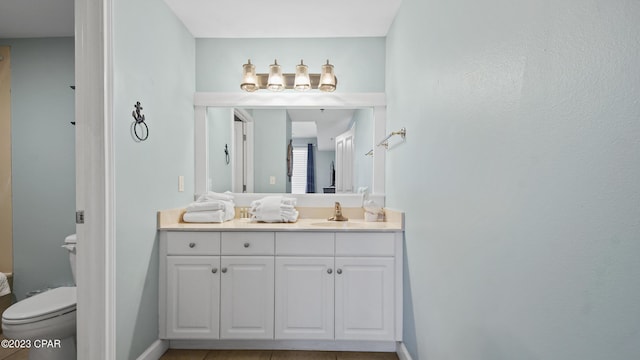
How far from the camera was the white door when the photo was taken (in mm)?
2789

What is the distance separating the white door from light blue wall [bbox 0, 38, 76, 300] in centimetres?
224

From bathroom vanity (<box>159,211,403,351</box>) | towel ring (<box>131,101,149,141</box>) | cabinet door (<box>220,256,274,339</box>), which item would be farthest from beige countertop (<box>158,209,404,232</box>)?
towel ring (<box>131,101,149,141</box>)

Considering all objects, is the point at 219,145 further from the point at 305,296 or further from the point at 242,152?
the point at 305,296

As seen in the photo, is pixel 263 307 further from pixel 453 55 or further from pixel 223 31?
pixel 223 31

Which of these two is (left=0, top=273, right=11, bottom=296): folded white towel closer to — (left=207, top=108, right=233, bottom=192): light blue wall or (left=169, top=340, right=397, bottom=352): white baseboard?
(left=169, top=340, right=397, bottom=352): white baseboard

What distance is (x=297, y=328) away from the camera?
7.18 ft

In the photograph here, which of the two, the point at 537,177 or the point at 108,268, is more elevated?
the point at 537,177

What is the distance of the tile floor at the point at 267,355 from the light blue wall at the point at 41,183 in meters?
1.40

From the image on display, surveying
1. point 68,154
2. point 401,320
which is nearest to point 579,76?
point 401,320

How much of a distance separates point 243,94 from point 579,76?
2415 millimetres

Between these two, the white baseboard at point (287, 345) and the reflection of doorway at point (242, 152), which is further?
the reflection of doorway at point (242, 152)

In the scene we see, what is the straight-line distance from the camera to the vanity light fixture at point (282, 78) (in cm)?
258

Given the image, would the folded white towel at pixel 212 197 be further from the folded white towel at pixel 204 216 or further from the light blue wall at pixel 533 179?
the light blue wall at pixel 533 179

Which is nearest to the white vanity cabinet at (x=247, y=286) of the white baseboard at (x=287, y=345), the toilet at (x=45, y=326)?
the white baseboard at (x=287, y=345)
